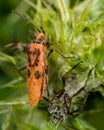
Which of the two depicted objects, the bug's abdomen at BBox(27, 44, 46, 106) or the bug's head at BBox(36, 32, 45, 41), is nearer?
the bug's abdomen at BBox(27, 44, 46, 106)

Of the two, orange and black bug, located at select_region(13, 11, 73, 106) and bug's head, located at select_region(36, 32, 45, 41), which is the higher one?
bug's head, located at select_region(36, 32, 45, 41)

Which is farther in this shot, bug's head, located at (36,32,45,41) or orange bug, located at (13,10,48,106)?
bug's head, located at (36,32,45,41)

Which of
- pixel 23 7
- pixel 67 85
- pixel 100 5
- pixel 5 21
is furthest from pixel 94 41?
pixel 5 21

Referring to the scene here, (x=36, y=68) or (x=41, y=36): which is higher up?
(x=41, y=36)

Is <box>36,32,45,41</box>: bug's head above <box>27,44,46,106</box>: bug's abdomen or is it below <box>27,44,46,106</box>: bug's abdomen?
above

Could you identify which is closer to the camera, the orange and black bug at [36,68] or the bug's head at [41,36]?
the orange and black bug at [36,68]

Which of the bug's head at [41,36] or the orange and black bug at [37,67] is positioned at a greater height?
the bug's head at [41,36]

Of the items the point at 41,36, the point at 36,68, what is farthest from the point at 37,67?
the point at 41,36

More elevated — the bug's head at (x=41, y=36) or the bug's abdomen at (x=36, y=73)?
the bug's head at (x=41, y=36)

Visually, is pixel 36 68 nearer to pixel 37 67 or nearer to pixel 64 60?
pixel 37 67
